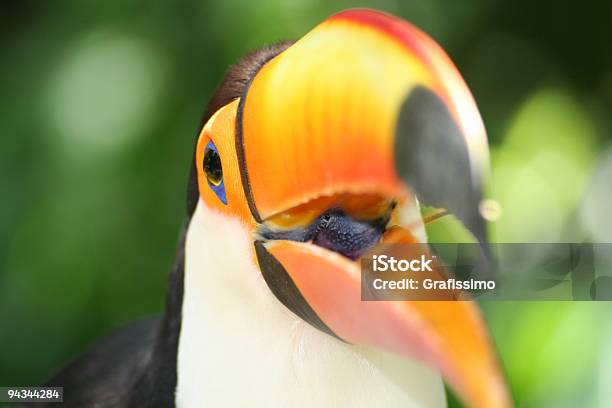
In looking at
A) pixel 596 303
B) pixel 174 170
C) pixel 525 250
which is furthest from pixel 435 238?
pixel 174 170

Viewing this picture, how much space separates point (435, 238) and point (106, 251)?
130 centimetres

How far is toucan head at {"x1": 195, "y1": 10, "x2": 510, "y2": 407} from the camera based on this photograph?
691 mm

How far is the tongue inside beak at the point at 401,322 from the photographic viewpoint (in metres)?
0.69

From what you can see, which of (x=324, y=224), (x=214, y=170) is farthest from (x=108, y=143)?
(x=324, y=224)

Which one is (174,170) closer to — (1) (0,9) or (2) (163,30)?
(2) (163,30)

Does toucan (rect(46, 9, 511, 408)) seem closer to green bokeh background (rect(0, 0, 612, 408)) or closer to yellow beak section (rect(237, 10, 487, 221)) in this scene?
yellow beak section (rect(237, 10, 487, 221))

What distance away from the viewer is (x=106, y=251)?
2.40 metres

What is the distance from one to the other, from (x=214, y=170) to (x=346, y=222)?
20cm

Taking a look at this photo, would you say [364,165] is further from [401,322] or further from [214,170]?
[214,170]

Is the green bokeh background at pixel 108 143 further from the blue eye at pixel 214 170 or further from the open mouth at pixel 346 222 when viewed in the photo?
the open mouth at pixel 346 222

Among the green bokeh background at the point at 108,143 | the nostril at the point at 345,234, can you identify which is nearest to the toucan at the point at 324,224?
the nostril at the point at 345,234

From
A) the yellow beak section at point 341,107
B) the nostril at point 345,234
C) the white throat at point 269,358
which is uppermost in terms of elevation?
the yellow beak section at point 341,107

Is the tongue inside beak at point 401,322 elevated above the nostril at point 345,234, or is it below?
below

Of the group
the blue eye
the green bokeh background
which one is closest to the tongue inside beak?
the blue eye
